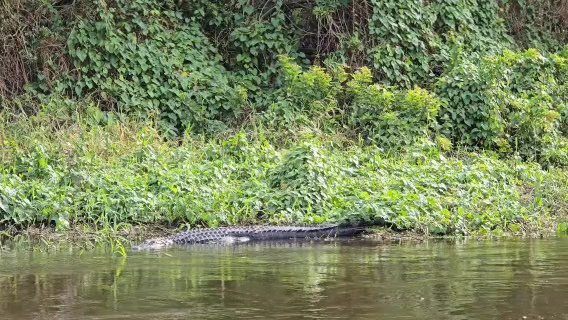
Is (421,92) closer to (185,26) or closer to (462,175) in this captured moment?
(462,175)

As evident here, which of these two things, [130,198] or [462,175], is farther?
[462,175]

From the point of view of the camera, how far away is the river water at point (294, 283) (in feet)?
18.2

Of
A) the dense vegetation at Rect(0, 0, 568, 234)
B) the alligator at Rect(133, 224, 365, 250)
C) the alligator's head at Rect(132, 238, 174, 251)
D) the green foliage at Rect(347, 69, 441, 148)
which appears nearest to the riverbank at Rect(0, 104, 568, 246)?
the dense vegetation at Rect(0, 0, 568, 234)

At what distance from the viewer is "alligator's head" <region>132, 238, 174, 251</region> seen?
29.3 feet

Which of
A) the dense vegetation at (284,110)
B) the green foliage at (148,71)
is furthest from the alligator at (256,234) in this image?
the green foliage at (148,71)

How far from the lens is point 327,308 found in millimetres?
5590

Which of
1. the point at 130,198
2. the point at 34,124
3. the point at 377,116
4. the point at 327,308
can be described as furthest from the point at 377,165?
the point at 327,308

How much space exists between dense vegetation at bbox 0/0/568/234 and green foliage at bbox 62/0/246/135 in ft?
0.10

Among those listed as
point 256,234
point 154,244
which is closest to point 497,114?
point 256,234

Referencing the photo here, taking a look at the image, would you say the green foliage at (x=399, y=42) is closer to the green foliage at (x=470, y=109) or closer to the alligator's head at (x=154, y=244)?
the green foliage at (x=470, y=109)

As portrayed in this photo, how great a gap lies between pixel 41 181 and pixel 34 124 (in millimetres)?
2817

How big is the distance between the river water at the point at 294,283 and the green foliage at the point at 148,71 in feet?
19.0

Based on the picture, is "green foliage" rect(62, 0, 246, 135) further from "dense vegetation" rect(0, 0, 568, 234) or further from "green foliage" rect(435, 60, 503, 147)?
"green foliage" rect(435, 60, 503, 147)

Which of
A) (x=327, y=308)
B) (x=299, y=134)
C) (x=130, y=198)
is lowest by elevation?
(x=327, y=308)
